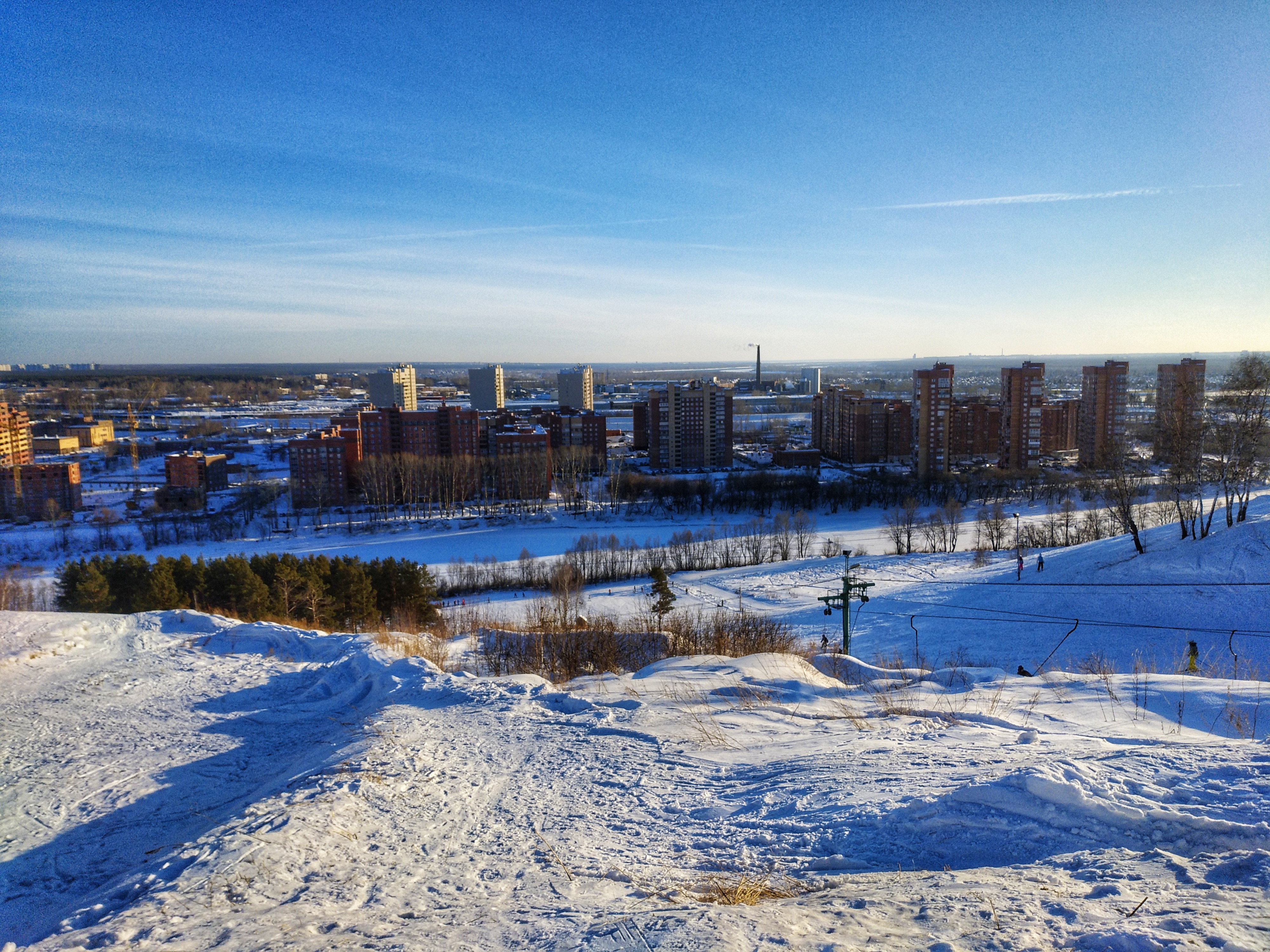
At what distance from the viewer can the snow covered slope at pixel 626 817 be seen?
1.69 meters

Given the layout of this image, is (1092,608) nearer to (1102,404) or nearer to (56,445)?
(1102,404)

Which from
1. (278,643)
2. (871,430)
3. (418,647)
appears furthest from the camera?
(871,430)

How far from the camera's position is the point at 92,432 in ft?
106

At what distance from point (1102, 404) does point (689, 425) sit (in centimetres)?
2018

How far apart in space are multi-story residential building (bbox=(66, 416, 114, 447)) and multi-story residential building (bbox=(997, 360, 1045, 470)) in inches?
1635

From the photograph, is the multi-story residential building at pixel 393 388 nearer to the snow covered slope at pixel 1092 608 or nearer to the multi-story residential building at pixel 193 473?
the multi-story residential building at pixel 193 473

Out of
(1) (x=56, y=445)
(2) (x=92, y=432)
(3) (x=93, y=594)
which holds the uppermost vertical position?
(2) (x=92, y=432)

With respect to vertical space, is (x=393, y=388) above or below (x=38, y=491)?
above

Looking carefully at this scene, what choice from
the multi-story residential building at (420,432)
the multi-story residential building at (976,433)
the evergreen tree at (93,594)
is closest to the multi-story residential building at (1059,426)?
the multi-story residential building at (976,433)

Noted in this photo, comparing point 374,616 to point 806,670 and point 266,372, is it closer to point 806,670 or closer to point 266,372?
point 806,670

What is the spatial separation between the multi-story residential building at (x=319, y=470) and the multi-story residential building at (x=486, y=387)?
39945mm

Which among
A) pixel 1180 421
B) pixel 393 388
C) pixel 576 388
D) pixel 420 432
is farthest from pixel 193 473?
pixel 576 388

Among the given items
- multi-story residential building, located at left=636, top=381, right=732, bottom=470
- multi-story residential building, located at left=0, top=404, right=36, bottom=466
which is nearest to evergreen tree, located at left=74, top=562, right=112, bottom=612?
multi-story residential building, located at left=0, top=404, right=36, bottom=466

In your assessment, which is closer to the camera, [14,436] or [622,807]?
[622,807]
